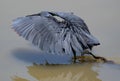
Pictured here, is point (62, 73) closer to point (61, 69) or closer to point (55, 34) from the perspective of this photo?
point (61, 69)

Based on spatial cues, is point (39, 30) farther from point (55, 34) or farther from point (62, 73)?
point (62, 73)

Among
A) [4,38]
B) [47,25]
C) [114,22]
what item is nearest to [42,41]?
[47,25]

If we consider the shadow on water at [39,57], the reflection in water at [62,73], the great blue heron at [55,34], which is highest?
the great blue heron at [55,34]

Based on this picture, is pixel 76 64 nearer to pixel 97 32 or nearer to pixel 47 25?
pixel 47 25

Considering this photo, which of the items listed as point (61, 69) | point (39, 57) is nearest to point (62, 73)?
point (61, 69)

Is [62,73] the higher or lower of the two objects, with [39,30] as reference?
lower

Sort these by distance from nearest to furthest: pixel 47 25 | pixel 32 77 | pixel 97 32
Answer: pixel 32 77
pixel 47 25
pixel 97 32
